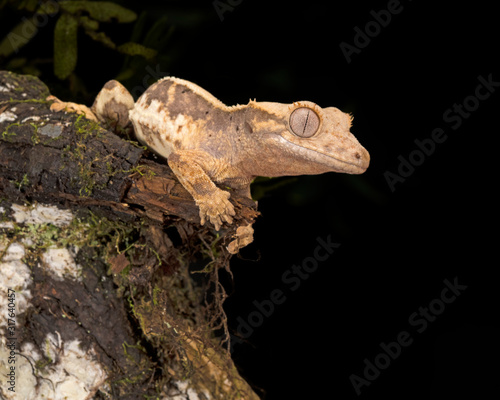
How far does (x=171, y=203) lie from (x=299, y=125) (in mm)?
858

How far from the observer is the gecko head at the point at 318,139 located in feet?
7.89

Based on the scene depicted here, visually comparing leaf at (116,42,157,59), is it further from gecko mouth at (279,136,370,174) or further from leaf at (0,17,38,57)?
gecko mouth at (279,136,370,174)

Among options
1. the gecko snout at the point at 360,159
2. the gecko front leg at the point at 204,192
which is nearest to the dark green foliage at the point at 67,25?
the gecko front leg at the point at 204,192

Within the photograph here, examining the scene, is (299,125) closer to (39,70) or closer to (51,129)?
(51,129)

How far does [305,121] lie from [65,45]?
2267mm

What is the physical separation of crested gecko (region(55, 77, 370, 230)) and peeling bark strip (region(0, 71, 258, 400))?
174 millimetres

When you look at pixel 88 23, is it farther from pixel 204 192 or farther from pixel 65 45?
pixel 204 192

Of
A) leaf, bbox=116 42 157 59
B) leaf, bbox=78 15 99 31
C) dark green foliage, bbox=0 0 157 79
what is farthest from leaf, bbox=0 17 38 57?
leaf, bbox=116 42 157 59

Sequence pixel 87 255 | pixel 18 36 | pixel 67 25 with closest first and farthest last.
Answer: pixel 87 255 < pixel 67 25 < pixel 18 36

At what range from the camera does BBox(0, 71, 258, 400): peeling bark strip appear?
8.69ft

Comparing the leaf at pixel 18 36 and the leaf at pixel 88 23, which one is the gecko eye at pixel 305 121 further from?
the leaf at pixel 18 36

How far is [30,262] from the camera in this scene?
287 centimetres

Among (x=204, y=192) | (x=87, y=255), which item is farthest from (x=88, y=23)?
(x=204, y=192)

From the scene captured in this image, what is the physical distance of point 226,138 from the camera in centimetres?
280
